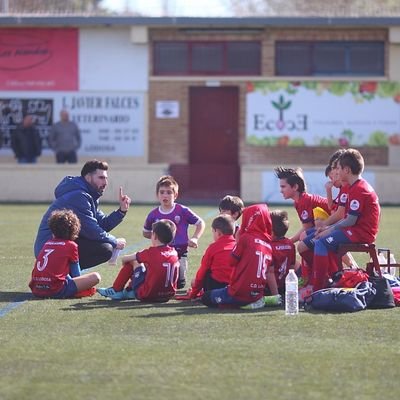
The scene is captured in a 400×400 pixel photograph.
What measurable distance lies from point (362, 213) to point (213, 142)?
65.3 feet

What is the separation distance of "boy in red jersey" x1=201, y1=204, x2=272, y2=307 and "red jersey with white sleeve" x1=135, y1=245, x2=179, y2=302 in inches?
17.1

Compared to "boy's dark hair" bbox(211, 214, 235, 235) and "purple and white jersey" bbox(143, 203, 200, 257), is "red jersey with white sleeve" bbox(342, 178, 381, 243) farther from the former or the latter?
"purple and white jersey" bbox(143, 203, 200, 257)

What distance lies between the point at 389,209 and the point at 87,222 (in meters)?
14.3

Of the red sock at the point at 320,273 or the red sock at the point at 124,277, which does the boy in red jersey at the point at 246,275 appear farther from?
the red sock at the point at 124,277

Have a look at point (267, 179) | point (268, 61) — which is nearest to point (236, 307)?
point (267, 179)

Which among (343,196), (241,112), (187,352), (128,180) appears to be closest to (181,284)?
(343,196)

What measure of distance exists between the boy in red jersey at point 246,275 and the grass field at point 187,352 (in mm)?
226

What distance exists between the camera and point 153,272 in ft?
→ 33.5

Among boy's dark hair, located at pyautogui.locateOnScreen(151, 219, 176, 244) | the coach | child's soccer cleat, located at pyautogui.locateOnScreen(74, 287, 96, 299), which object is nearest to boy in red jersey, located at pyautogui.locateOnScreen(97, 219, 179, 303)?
boy's dark hair, located at pyautogui.locateOnScreen(151, 219, 176, 244)

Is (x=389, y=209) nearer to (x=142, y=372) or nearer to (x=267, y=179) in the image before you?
(x=267, y=179)

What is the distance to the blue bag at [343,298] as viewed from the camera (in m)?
9.65

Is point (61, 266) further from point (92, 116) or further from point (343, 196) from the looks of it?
point (92, 116)

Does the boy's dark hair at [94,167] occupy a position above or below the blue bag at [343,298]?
above

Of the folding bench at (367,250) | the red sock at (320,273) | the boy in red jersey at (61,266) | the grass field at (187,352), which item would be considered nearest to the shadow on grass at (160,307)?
the grass field at (187,352)
